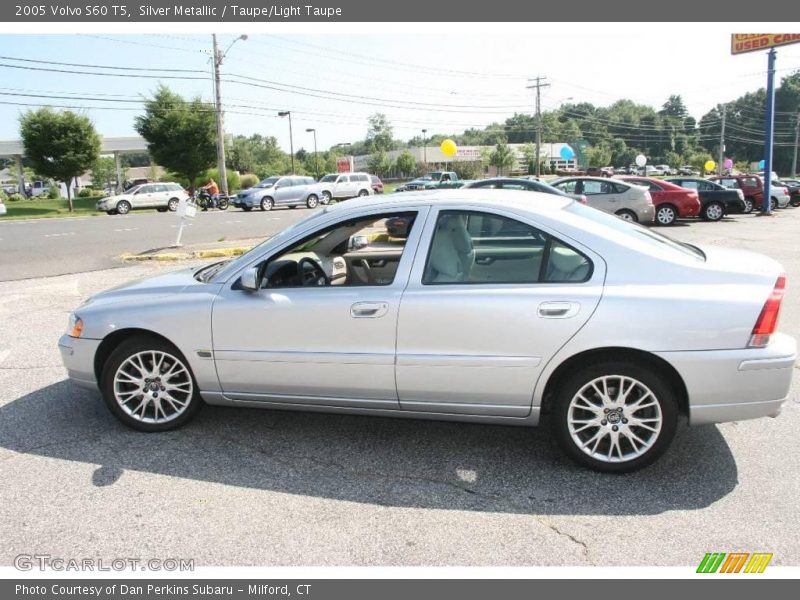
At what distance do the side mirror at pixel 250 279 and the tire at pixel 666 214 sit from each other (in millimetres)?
18262

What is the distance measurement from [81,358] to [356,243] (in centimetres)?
214

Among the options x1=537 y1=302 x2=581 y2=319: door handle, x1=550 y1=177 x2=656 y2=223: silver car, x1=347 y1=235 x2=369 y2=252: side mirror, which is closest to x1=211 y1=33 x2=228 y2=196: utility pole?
x1=550 y1=177 x2=656 y2=223: silver car

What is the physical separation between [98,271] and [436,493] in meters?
9.97

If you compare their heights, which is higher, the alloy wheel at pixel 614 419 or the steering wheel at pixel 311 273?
the steering wheel at pixel 311 273

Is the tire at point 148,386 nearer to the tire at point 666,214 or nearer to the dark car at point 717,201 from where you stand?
the tire at point 666,214

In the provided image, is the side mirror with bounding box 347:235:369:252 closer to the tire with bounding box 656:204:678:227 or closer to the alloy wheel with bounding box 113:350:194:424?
the alloy wheel with bounding box 113:350:194:424

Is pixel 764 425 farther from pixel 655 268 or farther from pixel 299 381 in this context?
pixel 299 381

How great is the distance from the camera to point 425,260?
3639mm

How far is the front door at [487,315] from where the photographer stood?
337 centimetres

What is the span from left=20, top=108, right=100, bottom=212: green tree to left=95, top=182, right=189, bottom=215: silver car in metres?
5.06

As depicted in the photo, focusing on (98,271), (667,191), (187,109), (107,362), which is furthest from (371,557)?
(187,109)

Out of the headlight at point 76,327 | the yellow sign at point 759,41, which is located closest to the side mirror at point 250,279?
the headlight at point 76,327

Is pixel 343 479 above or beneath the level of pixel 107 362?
beneath

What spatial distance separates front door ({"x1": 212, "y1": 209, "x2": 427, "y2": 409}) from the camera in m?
3.63
